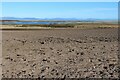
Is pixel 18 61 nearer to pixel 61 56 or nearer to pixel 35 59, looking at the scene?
pixel 35 59

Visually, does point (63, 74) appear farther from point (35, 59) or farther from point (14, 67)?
point (35, 59)

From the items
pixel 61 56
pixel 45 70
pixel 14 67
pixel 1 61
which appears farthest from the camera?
pixel 61 56

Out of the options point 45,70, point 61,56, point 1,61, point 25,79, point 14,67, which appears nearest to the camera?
point 25,79

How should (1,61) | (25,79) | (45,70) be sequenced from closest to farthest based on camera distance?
(25,79) < (45,70) < (1,61)

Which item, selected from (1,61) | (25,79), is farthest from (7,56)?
(25,79)

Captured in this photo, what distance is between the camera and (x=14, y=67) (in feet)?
38.1

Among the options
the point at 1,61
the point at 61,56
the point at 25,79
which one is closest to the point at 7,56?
the point at 1,61

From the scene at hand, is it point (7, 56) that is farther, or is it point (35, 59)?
point (7, 56)

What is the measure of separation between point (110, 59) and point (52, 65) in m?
2.76

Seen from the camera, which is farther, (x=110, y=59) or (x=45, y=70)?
(x=110, y=59)

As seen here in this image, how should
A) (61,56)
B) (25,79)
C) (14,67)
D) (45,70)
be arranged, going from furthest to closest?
1. (61,56)
2. (14,67)
3. (45,70)
4. (25,79)

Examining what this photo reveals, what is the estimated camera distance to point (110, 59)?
13070mm

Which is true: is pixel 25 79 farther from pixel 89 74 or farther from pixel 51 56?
pixel 51 56

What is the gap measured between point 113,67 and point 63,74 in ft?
6.82
